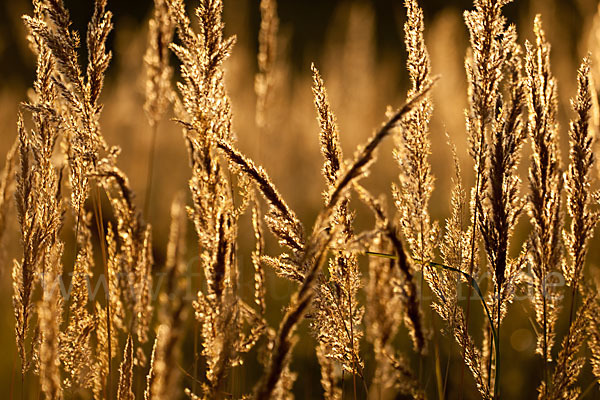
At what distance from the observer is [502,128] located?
5.62 ft

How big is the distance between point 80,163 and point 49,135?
0.60ft

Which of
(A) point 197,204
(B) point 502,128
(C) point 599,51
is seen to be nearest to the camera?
(A) point 197,204

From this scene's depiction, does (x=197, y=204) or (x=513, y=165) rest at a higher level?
(x=513, y=165)

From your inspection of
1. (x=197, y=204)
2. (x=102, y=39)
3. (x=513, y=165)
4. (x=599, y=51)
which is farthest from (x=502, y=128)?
(x=102, y=39)

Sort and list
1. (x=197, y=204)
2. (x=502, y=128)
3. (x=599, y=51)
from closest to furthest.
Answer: (x=197, y=204) < (x=502, y=128) < (x=599, y=51)

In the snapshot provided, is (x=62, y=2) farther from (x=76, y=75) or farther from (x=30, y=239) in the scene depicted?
(x=30, y=239)

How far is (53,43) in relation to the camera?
5.86 feet

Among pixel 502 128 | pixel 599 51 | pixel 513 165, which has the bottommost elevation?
pixel 513 165

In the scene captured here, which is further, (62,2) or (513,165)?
(62,2)

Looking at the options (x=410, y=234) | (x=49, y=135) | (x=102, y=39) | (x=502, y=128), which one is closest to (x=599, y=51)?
(x=502, y=128)

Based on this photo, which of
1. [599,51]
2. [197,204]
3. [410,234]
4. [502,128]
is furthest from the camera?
[599,51]

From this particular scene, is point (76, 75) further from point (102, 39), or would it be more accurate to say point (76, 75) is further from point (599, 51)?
point (599, 51)

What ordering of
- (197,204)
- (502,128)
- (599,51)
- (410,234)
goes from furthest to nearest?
(599,51) < (410,234) < (502,128) < (197,204)

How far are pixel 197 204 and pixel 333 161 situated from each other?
0.44 m
